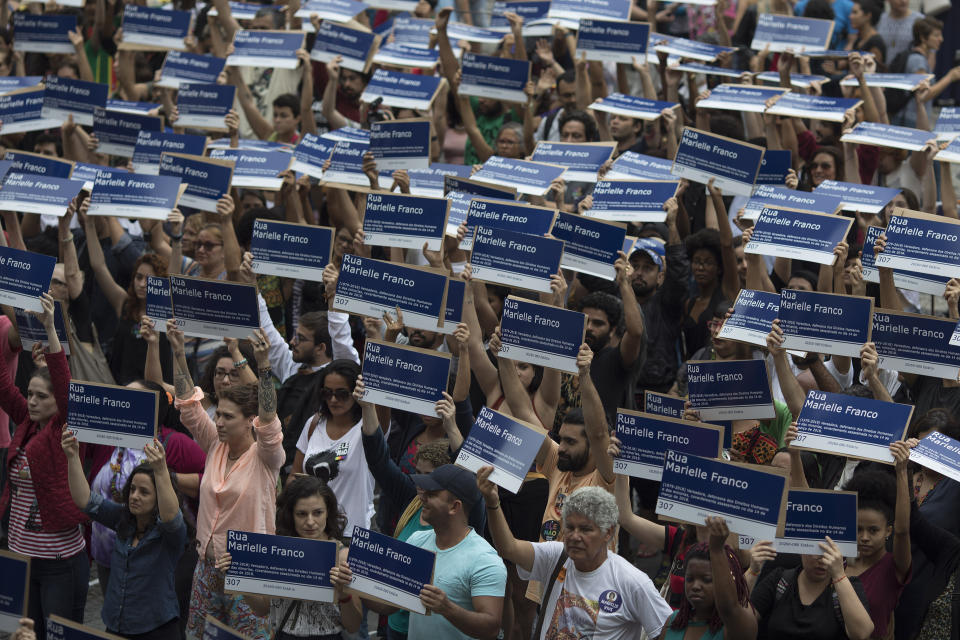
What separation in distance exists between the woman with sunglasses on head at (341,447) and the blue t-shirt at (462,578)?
122 centimetres

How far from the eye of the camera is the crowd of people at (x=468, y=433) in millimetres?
6730

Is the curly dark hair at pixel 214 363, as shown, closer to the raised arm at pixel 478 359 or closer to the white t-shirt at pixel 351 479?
the white t-shirt at pixel 351 479

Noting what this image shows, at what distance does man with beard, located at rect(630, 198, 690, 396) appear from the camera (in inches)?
404

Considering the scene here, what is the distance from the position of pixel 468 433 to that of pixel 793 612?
86.9 inches

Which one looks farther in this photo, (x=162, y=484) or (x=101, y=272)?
(x=101, y=272)

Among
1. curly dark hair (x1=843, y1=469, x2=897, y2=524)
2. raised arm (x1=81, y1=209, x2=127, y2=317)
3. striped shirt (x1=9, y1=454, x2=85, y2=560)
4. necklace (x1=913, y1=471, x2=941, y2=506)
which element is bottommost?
striped shirt (x1=9, y1=454, x2=85, y2=560)

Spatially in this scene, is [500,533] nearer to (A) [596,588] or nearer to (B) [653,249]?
(A) [596,588]

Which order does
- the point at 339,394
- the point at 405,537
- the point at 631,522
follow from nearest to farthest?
the point at 631,522, the point at 405,537, the point at 339,394

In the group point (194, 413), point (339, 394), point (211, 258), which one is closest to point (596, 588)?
point (339, 394)

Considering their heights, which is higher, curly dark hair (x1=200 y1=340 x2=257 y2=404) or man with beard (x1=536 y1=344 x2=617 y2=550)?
man with beard (x1=536 y1=344 x2=617 y2=550)

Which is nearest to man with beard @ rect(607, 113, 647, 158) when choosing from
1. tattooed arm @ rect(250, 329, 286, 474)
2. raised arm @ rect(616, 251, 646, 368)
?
raised arm @ rect(616, 251, 646, 368)

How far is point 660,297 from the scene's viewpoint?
1052 centimetres

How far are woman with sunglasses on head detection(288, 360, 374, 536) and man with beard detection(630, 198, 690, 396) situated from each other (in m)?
2.72

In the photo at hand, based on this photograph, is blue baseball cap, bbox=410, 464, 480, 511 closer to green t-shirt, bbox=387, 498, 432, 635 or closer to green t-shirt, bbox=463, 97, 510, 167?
green t-shirt, bbox=387, 498, 432, 635
